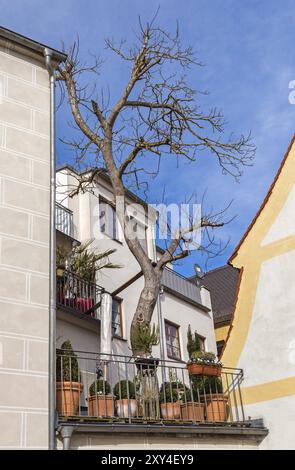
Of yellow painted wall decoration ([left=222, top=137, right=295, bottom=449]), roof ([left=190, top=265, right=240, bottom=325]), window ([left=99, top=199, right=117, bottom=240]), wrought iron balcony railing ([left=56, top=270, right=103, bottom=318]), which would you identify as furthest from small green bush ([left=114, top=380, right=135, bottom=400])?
roof ([left=190, top=265, right=240, bottom=325])

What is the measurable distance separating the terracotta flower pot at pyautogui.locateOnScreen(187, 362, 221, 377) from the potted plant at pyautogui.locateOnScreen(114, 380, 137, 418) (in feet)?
4.49

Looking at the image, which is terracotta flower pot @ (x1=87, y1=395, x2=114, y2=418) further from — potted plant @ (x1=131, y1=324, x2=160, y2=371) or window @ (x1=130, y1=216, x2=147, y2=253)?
window @ (x1=130, y1=216, x2=147, y2=253)

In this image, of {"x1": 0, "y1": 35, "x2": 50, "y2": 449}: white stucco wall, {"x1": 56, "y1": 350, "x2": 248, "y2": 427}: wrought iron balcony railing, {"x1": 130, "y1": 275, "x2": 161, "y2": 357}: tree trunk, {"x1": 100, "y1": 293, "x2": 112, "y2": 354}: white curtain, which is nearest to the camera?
{"x1": 0, "y1": 35, "x2": 50, "y2": 449}: white stucco wall

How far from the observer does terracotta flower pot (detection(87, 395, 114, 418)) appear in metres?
10.0

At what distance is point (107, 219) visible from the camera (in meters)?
21.7

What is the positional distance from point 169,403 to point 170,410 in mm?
116

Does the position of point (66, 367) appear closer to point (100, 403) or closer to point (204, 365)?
point (100, 403)

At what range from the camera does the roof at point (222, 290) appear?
1126 inches

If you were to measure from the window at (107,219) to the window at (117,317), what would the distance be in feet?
7.26

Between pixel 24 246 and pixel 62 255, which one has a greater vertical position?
pixel 62 255

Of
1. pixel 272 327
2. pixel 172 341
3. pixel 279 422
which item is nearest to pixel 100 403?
pixel 279 422
